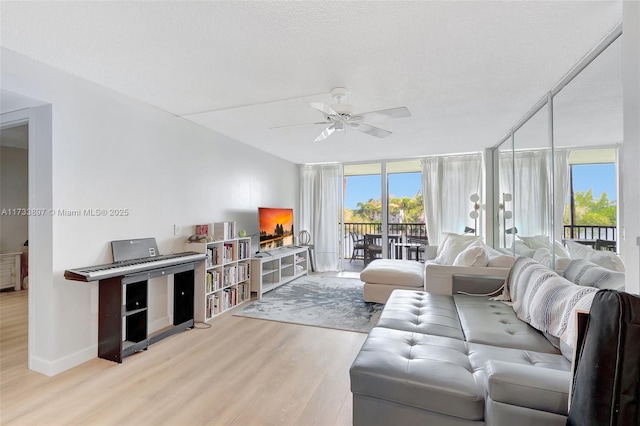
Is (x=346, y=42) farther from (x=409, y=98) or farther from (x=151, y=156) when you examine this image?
(x=151, y=156)

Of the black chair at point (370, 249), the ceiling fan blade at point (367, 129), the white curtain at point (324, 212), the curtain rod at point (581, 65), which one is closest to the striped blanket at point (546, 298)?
the curtain rod at point (581, 65)

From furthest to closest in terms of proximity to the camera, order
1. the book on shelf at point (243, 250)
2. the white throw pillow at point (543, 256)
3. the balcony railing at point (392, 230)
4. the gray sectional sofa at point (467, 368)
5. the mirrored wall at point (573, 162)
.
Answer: the balcony railing at point (392, 230)
the book on shelf at point (243, 250)
the white throw pillow at point (543, 256)
the mirrored wall at point (573, 162)
the gray sectional sofa at point (467, 368)

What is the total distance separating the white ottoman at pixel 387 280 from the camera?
3.68 metres

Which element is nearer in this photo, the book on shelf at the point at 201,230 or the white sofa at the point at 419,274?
the white sofa at the point at 419,274

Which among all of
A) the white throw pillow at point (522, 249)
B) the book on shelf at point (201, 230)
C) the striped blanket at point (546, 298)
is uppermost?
the book on shelf at point (201, 230)

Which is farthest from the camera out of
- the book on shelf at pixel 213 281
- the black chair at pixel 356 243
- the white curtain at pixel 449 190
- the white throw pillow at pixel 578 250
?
the black chair at pixel 356 243

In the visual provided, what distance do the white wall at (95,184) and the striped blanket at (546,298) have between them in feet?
10.6

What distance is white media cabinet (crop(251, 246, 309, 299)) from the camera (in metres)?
4.19

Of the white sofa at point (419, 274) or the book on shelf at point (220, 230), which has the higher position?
the book on shelf at point (220, 230)

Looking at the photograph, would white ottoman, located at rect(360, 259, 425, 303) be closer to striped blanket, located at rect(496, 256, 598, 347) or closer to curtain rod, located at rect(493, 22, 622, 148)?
striped blanket, located at rect(496, 256, 598, 347)

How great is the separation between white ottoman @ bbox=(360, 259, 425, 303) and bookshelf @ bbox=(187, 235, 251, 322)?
1646mm

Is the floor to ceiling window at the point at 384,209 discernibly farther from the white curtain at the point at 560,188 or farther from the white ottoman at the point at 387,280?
the white curtain at the point at 560,188

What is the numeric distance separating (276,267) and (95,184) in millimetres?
2838

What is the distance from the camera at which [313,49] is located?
190 centimetres
